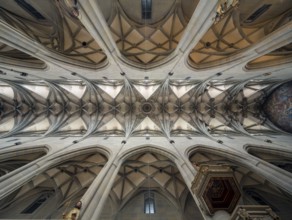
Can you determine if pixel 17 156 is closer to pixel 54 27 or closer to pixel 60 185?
pixel 60 185

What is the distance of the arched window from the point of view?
10531mm

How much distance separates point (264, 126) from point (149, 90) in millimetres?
9320

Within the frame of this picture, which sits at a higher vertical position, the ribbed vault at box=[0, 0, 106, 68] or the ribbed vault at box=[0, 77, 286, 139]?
the ribbed vault at box=[0, 0, 106, 68]

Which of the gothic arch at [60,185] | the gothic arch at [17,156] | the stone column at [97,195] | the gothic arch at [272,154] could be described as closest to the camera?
the stone column at [97,195]

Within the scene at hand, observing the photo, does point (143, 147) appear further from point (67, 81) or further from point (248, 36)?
point (248, 36)

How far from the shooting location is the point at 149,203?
1113cm

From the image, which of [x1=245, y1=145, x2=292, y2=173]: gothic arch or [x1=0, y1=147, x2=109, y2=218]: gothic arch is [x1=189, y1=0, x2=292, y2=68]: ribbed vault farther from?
[x1=0, y1=147, x2=109, y2=218]: gothic arch

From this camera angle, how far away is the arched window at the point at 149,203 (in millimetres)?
10531

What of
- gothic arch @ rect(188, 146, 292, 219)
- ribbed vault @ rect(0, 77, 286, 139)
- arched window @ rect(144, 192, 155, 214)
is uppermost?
ribbed vault @ rect(0, 77, 286, 139)

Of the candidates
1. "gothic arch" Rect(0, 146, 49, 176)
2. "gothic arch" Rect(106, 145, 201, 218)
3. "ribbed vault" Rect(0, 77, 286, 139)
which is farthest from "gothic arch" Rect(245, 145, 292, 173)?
"gothic arch" Rect(0, 146, 49, 176)

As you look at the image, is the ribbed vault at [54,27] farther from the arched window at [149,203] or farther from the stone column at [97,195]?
the arched window at [149,203]

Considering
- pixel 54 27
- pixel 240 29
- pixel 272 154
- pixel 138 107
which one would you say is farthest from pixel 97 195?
pixel 240 29

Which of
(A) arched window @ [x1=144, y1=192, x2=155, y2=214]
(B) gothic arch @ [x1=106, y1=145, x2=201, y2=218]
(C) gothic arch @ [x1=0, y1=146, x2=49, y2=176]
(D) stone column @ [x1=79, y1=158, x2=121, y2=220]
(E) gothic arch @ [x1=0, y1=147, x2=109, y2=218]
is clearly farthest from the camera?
(B) gothic arch @ [x1=106, y1=145, x2=201, y2=218]

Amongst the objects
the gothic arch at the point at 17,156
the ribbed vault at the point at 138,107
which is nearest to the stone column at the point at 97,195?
the gothic arch at the point at 17,156
